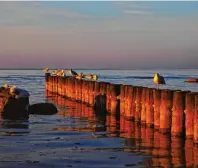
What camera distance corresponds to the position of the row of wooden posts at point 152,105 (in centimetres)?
1459

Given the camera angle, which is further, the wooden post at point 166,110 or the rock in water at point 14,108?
the rock in water at point 14,108

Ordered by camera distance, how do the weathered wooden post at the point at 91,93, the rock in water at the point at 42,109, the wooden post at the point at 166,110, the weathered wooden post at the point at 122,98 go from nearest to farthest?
1. the wooden post at the point at 166,110
2. the weathered wooden post at the point at 122,98
3. the rock in water at the point at 42,109
4. the weathered wooden post at the point at 91,93

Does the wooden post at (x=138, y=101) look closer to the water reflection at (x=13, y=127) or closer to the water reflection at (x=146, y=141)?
the water reflection at (x=146, y=141)

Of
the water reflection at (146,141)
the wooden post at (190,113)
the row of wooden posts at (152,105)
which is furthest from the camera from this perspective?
the row of wooden posts at (152,105)

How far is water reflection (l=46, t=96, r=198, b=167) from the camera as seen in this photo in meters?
11.5

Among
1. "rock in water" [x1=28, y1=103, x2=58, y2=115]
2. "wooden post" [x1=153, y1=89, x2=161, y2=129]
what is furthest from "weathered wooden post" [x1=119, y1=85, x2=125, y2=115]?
"wooden post" [x1=153, y1=89, x2=161, y2=129]

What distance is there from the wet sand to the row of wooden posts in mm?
429

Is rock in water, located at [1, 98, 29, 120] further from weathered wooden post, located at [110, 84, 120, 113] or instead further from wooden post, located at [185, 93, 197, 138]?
wooden post, located at [185, 93, 197, 138]

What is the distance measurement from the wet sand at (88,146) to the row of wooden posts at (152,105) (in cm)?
43

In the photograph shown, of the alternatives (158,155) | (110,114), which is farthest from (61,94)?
(158,155)

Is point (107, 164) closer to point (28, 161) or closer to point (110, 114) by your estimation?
point (28, 161)

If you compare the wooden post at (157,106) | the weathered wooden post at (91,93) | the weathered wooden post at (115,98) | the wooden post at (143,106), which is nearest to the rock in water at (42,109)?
the weathered wooden post at (115,98)

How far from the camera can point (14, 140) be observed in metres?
14.2

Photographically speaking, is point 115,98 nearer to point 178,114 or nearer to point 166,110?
point 166,110
